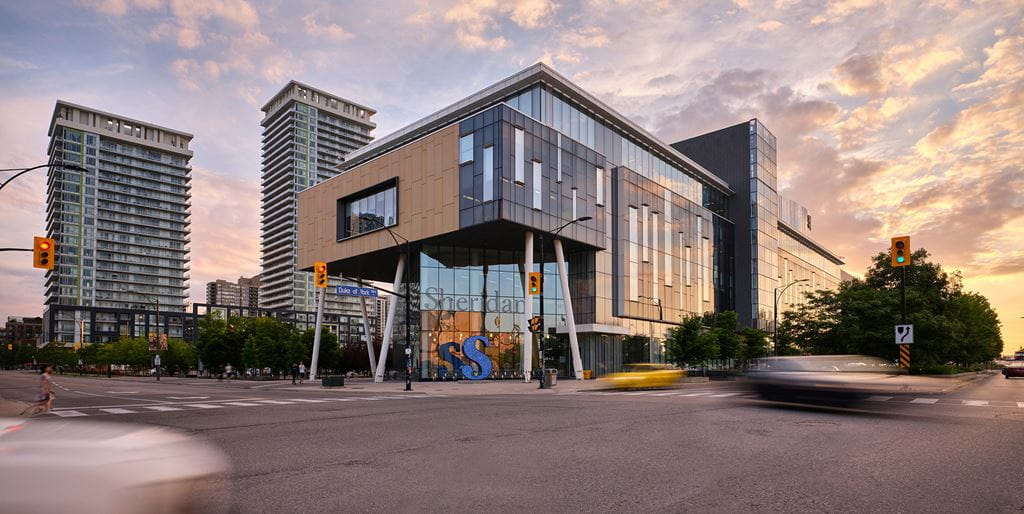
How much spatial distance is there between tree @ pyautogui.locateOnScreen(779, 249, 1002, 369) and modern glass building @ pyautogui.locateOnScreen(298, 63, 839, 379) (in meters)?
14.8

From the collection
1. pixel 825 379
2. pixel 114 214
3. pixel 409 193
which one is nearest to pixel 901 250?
pixel 825 379

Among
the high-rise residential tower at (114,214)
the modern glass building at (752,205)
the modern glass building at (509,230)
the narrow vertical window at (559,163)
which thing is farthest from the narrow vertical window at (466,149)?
the high-rise residential tower at (114,214)

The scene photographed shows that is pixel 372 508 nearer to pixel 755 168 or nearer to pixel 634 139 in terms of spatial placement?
pixel 634 139

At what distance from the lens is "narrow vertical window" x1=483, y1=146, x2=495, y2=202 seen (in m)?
43.6

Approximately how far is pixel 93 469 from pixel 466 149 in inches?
1655

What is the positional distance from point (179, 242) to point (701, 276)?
163 m


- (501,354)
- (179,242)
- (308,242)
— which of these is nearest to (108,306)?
(179,242)

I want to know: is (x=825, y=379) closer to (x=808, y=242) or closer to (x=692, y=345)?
(x=692, y=345)

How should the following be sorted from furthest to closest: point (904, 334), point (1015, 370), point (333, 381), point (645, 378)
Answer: point (1015, 370)
point (333, 381)
point (645, 378)
point (904, 334)

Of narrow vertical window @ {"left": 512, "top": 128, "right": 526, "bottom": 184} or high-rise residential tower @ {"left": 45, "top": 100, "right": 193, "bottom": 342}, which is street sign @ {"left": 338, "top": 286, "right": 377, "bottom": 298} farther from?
high-rise residential tower @ {"left": 45, "top": 100, "right": 193, "bottom": 342}

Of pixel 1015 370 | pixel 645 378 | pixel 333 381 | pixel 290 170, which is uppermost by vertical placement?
pixel 290 170

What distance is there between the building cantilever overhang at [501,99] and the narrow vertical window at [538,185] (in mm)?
7808

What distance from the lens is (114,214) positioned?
173 m

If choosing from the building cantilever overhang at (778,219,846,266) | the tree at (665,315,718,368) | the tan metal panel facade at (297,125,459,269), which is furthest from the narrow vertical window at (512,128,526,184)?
the building cantilever overhang at (778,219,846,266)
